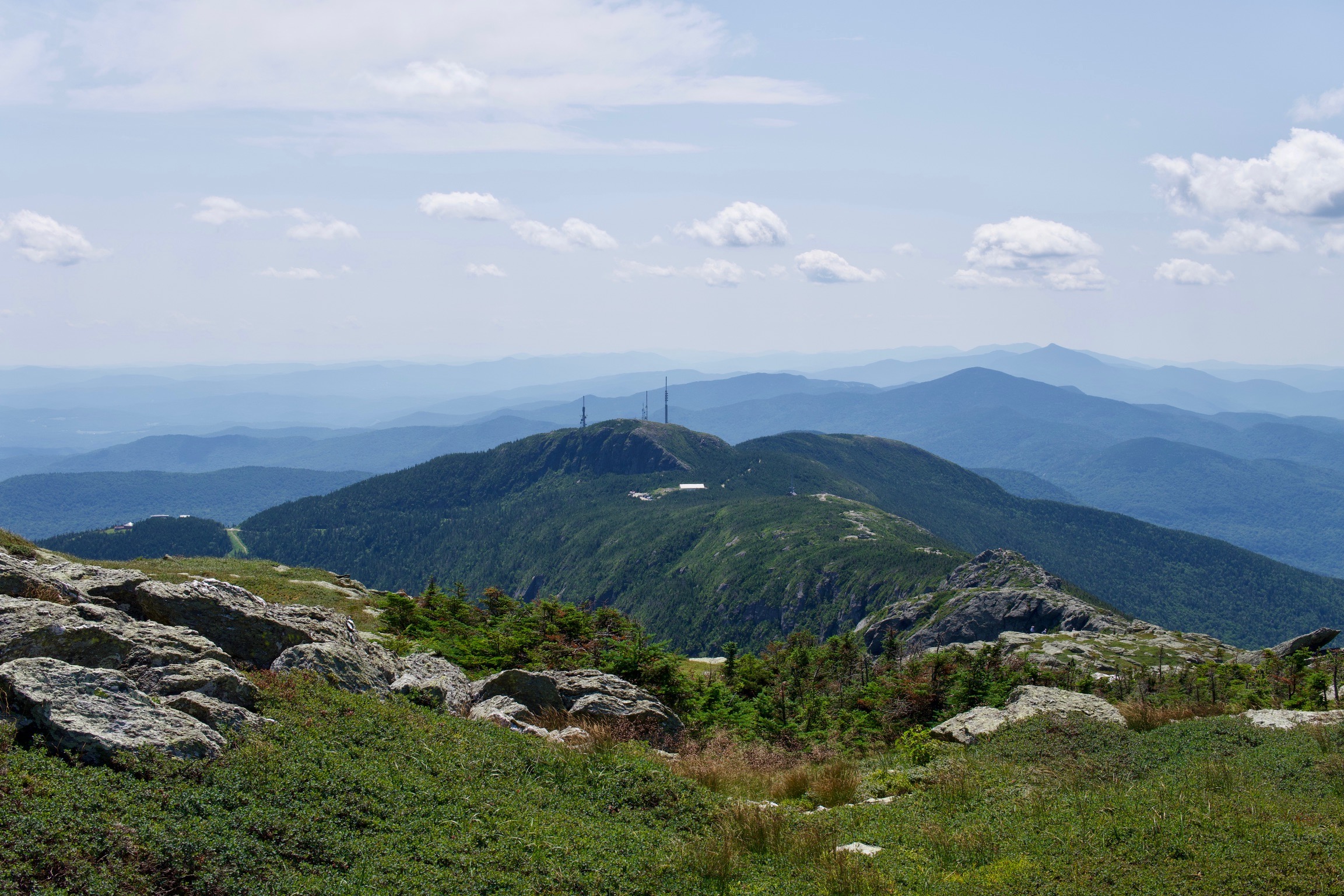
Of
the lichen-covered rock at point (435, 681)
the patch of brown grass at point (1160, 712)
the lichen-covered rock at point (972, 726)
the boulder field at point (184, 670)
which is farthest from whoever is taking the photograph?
the patch of brown grass at point (1160, 712)

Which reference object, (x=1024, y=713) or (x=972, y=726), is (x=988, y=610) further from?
(x=972, y=726)

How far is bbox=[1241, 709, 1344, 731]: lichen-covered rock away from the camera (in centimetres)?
2045

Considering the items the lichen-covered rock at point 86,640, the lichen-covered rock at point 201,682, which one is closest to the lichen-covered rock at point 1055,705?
the lichen-covered rock at point 201,682

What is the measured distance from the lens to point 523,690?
2048 centimetres

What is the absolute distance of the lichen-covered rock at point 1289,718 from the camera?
67.1 ft

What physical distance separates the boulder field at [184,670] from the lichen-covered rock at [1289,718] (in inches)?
633

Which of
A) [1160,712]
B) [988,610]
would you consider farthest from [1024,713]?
[988,610]

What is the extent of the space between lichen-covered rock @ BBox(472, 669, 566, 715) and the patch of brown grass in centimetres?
1616

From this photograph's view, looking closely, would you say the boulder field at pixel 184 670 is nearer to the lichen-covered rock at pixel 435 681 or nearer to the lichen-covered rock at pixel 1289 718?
the lichen-covered rock at pixel 435 681

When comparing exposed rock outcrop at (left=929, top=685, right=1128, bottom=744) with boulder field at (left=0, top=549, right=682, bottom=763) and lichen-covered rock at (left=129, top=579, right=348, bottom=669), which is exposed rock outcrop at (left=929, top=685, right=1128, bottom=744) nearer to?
boulder field at (left=0, top=549, right=682, bottom=763)

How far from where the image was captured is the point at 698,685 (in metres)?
30.4

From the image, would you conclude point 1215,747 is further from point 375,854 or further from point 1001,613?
point 1001,613

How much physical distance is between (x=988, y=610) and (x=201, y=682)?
3870 inches

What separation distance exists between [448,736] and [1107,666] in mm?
49150
